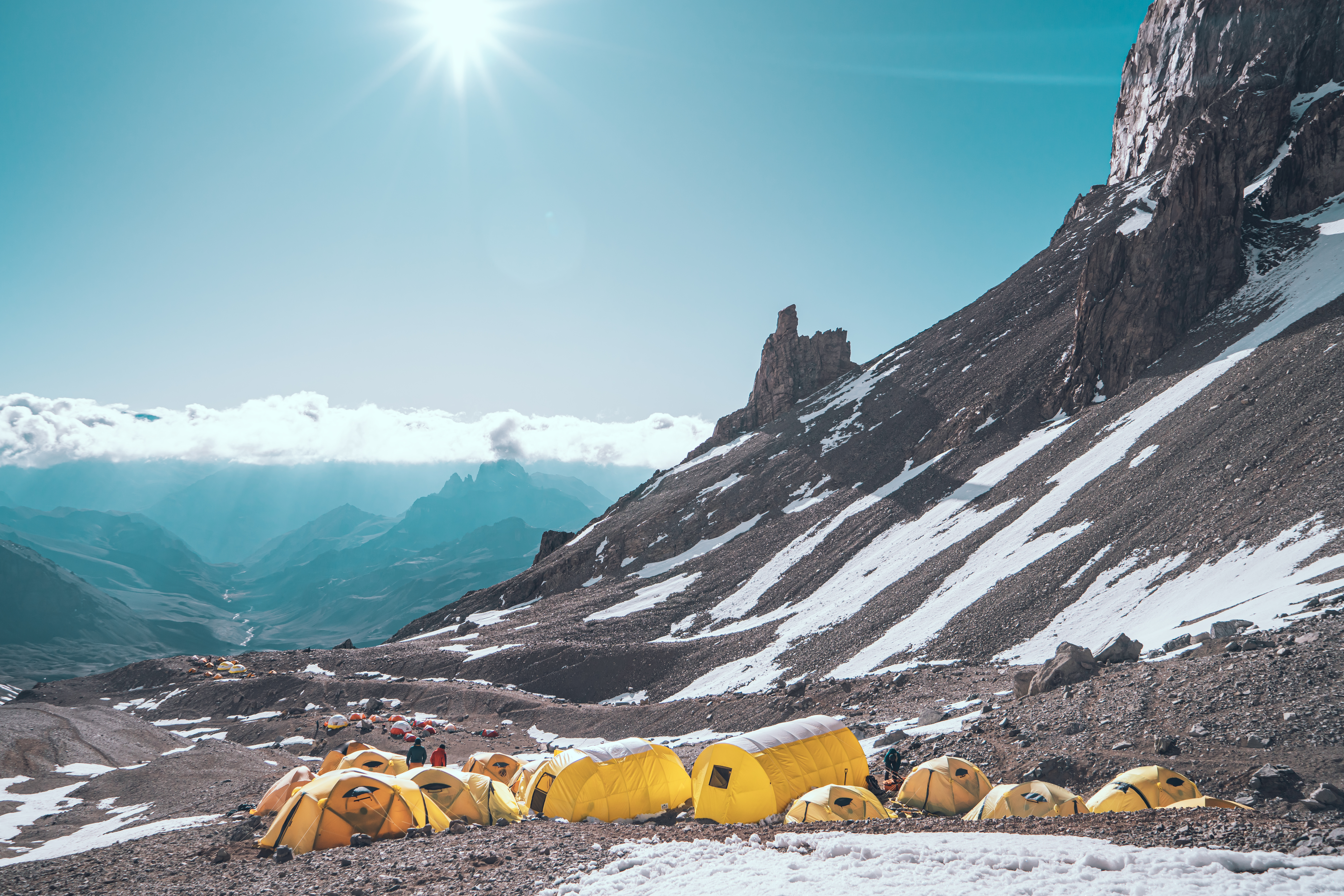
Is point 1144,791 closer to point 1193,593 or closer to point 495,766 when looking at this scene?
point 1193,593

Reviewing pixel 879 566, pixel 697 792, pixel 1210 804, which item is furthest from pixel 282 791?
pixel 879 566

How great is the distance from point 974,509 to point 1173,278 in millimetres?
28057

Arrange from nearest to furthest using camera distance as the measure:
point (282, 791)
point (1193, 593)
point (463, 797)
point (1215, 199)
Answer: point (463, 797)
point (282, 791)
point (1193, 593)
point (1215, 199)

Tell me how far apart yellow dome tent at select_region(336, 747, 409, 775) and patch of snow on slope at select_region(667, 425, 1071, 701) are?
72.1 feet

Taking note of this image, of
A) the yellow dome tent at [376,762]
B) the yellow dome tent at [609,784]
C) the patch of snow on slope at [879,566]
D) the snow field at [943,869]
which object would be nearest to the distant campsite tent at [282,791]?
the yellow dome tent at [376,762]

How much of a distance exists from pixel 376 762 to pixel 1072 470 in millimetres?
45998

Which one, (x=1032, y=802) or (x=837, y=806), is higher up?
(x=837, y=806)

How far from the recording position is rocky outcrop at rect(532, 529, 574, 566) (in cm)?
11538

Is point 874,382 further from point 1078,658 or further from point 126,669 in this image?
point 126,669

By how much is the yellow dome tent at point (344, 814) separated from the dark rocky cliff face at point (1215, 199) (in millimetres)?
59938

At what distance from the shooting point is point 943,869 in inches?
378

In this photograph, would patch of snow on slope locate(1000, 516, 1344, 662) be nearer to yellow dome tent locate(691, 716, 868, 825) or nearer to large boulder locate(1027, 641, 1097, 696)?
large boulder locate(1027, 641, 1097, 696)

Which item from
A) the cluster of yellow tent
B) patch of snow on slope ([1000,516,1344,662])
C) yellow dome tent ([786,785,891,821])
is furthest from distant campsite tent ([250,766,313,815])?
patch of snow on slope ([1000,516,1344,662])

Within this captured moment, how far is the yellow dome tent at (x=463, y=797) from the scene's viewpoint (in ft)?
56.9
